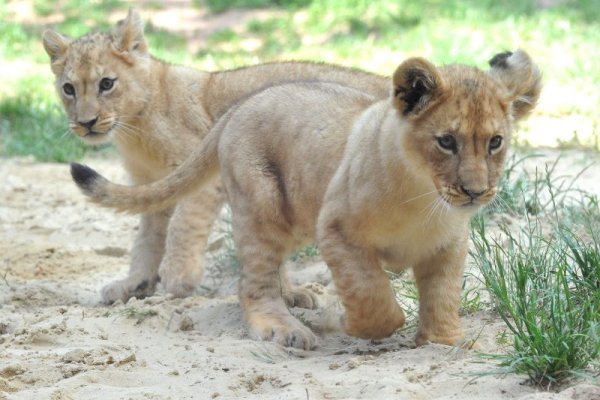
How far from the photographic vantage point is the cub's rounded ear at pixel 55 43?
8148 mm

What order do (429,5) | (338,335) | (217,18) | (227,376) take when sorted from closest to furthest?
(227,376), (338,335), (429,5), (217,18)

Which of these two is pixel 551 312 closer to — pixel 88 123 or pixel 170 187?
pixel 170 187

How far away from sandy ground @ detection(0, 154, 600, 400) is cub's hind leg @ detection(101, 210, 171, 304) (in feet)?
0.47

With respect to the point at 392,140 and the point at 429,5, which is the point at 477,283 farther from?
the point at 429,5

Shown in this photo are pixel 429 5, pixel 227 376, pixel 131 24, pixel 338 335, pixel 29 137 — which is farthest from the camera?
pixel 429 5

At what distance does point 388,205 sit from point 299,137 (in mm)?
1028

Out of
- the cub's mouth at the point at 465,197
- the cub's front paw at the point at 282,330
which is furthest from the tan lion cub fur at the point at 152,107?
the cub's mouth at the point at 465,197

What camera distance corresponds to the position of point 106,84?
8.07 meters

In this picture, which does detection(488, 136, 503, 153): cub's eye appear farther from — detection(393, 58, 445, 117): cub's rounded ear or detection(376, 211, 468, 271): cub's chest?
detection(376, 211, 468, 271): cub's chest

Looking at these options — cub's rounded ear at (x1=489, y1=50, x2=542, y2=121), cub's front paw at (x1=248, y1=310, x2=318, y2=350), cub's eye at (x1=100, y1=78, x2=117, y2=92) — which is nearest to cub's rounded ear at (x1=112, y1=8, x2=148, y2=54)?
Result: cub's eye at (x1=100, y1=78, x2=117, y2=92)

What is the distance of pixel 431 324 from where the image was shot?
17.6 feet

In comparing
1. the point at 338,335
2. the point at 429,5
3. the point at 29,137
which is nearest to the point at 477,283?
the point at 338,335

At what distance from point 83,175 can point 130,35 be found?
7.52ft

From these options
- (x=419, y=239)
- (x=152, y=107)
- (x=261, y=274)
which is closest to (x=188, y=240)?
(x=152, y=107)
